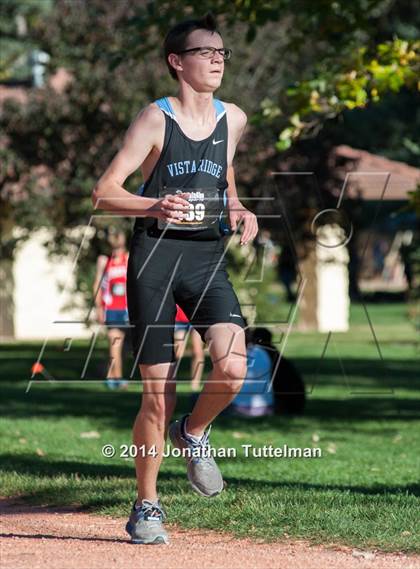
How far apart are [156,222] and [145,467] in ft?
3.76

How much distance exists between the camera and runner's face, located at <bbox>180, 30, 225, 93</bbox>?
6.16m

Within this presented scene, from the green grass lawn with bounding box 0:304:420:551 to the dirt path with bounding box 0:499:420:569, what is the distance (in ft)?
0.65

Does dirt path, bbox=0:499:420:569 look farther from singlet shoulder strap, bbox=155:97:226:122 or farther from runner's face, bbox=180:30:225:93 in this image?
runner's face, bbox=180:30:225:93

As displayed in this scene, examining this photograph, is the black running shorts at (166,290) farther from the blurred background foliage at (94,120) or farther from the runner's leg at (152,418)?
the blurred background foliage at (94,120)

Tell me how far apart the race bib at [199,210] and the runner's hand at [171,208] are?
0.05 meters

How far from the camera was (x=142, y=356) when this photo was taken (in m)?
6.15

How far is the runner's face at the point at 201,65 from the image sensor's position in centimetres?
616

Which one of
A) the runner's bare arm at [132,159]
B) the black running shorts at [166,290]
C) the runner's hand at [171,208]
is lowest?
the black running shorts at [166,290]

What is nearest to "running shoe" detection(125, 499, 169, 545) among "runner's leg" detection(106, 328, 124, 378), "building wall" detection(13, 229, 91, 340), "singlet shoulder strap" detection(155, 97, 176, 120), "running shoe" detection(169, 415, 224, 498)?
"running shoe" detection(169, 415, 224, 498)

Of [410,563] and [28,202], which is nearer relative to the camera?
[410,563]

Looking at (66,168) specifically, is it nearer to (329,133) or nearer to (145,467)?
(329,133)

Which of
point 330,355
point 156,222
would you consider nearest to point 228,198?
point 156,222

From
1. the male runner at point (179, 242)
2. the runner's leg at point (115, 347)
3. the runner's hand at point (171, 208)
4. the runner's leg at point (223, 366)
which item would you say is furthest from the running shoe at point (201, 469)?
the runner's leg at point (115, 347)

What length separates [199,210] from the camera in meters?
6.06
